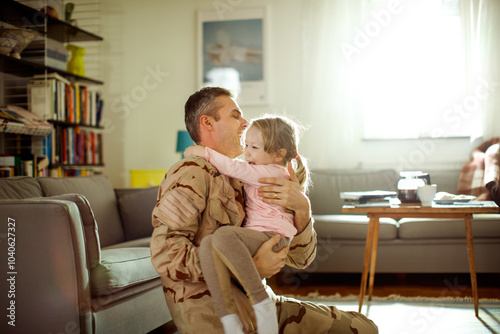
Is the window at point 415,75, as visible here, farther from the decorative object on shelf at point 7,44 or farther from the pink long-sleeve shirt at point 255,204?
the pink long-sleeve shirt at point 255,204

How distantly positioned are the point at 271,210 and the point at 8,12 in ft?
9.80

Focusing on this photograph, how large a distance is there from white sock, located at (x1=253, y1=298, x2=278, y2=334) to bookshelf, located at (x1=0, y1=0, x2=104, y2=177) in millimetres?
2629

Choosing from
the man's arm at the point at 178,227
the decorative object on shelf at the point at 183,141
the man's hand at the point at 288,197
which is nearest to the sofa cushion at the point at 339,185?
the decorative object on shelf at the point at 183,141

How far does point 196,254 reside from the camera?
1.23 m

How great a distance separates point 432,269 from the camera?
11.0 ft

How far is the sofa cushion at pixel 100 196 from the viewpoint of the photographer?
105 inches

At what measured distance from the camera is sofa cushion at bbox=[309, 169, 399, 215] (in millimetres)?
4059

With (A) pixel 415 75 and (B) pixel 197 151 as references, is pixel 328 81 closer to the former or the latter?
(A) pixel 415 75

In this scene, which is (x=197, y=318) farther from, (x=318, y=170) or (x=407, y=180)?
(x=318, y=170)

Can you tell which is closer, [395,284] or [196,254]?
[196,254]

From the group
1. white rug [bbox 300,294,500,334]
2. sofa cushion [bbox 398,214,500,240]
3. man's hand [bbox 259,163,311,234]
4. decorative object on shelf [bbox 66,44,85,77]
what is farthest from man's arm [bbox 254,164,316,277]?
decorative object on shelf [bbox 66,44,85,77]

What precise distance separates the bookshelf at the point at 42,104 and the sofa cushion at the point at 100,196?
0.70 m

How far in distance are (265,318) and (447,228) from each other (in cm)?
251

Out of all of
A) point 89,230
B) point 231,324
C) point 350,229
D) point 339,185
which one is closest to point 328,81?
point 339,185
